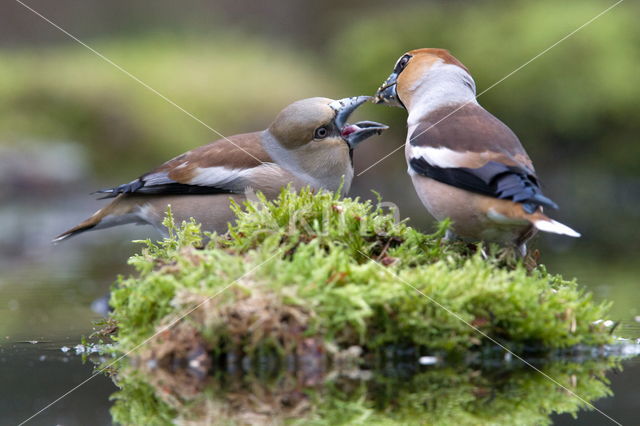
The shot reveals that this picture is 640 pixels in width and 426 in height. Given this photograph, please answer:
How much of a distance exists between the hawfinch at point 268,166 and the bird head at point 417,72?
0.88 feet

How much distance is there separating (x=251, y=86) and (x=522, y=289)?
19.1 m

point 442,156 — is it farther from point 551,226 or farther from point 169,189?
point 169,189

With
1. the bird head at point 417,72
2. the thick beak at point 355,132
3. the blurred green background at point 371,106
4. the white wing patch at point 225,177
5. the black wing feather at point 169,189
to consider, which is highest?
the bird head at point 417,72

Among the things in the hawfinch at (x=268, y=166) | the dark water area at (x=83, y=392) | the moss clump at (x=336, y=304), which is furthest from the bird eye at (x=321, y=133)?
the dark water area at (x=83, y=392)

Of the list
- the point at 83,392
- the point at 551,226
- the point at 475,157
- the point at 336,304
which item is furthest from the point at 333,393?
the point at 475,157

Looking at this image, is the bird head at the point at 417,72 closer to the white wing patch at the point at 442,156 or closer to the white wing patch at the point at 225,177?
the white wing patch at the point at 442,156

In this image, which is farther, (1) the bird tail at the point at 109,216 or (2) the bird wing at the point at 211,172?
(1) the bird tail at the point at 109,216

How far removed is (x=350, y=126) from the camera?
751cm

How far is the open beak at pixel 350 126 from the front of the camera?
288 inches


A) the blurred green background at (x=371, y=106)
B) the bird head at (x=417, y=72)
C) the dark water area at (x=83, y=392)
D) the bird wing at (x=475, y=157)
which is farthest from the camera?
the blurred green background at (x=371, y=106)

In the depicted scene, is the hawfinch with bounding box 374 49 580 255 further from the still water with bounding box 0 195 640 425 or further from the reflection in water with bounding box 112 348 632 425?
the reflection in water with bounding box 112 348 632 425

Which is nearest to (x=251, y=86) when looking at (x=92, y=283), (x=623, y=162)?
(x=623, y=162)

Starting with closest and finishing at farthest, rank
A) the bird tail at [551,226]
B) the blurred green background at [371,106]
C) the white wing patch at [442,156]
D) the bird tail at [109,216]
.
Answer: the bird tail at [551,226] → the white wing patch at [442,156] → the bird tail at [109,216] → the blurred green background at [371,106]

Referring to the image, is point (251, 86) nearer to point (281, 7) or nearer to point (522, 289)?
point (281, 7)
